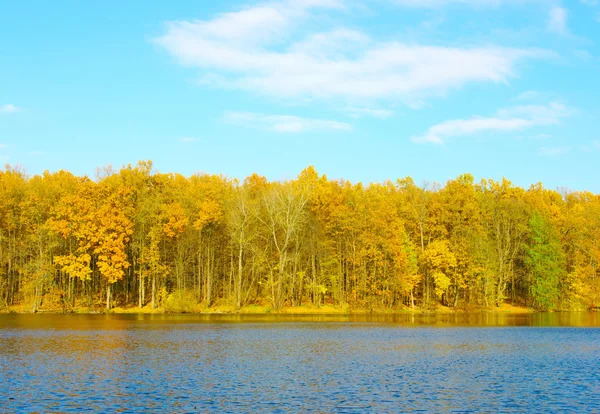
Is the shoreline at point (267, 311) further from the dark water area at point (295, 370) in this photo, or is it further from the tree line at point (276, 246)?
the dark water area at point (295, 370)

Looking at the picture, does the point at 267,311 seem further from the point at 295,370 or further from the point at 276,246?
the point at 295,370

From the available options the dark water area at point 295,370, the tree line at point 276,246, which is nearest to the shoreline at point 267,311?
the tree line at point 276,246

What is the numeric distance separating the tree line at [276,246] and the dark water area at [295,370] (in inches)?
1125

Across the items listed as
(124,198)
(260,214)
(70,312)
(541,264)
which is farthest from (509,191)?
(70,312)

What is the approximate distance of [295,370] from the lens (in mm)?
34500

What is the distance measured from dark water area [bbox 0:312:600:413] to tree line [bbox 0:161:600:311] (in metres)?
28.6

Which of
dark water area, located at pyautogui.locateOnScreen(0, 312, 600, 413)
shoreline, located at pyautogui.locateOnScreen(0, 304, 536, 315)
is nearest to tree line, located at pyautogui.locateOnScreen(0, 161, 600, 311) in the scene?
shoreline, located at pyautogui.locateOnScreen(0, 304, 536, 315)

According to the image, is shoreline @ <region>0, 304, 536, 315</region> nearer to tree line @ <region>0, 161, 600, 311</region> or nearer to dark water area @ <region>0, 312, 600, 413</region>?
tree line @ <region>0, 161, 600, 311</region>

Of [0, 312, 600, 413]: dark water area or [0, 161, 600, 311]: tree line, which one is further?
[0, 161, 600, 311]: tree line

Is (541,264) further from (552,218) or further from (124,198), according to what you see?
(124,198)

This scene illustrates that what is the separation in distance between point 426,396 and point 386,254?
6654 cm

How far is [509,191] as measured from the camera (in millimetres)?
118500

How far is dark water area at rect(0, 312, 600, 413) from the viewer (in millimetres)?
25205

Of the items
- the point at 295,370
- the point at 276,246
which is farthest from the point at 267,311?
the point at 295,370
